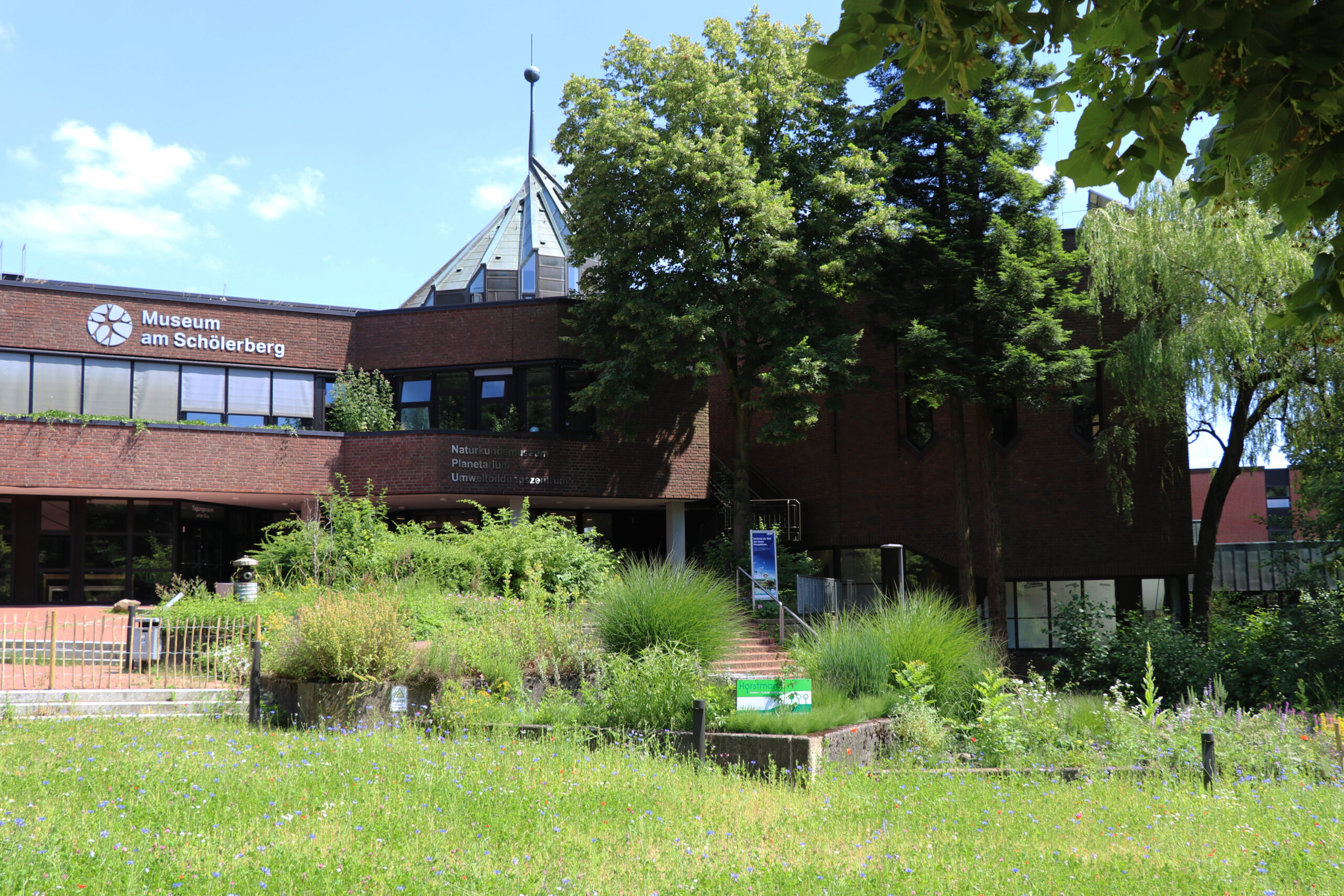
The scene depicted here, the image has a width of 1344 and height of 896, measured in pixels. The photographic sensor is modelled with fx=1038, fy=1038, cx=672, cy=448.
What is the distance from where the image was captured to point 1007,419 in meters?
Answer: 25.0

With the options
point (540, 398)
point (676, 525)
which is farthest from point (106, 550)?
point (676, 525)

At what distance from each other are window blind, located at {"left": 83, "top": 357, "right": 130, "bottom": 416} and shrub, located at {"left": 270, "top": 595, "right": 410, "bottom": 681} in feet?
44.4

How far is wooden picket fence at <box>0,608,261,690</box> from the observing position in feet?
48.5

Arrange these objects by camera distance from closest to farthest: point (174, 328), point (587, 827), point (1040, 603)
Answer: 1. point (587, 827)
2. point (174, 328)
3. point (1040, 603)

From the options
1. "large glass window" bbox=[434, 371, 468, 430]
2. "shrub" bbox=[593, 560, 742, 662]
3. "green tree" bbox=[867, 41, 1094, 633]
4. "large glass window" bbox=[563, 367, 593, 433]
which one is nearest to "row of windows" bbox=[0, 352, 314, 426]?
"large glass window" bbox=[434, 371, 468, 430]

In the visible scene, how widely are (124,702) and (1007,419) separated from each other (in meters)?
19.4

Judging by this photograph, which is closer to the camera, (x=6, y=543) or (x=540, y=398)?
(x=6, y=543)

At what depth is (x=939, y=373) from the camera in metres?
20.6

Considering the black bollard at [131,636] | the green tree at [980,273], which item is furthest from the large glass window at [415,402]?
the green tree at [980,273]

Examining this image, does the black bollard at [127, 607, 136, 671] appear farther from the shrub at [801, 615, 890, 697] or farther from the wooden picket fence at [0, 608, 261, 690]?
the shrub at [801, 615, 890, 697]

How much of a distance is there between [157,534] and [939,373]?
18.4 meters

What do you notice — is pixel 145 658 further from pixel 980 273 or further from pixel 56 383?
pixel 980 273

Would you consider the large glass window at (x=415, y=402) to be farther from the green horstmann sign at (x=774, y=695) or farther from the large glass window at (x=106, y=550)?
the green horstmann sign at (x=774, y=695)

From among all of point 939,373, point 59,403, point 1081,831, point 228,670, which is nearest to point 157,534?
point 59,403
